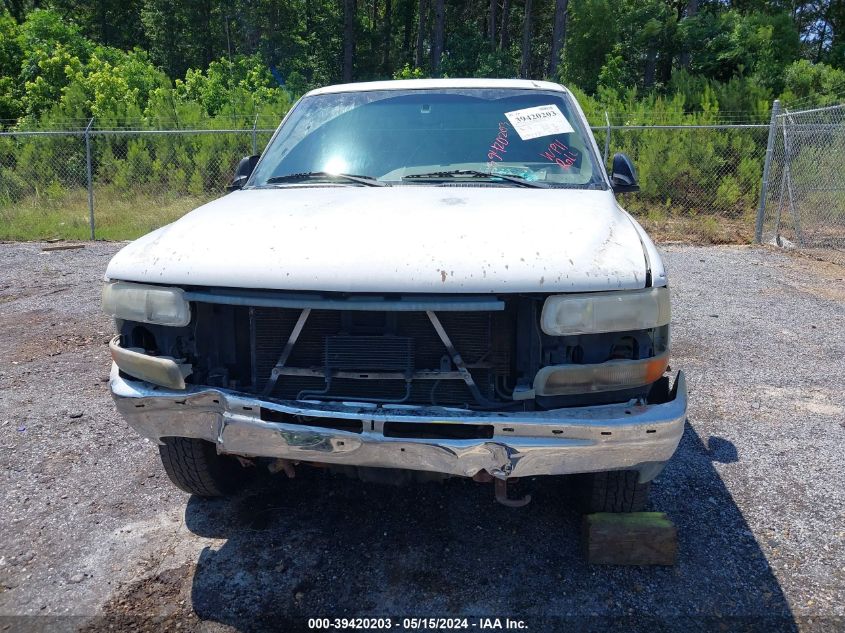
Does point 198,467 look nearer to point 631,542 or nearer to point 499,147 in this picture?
point 631,542

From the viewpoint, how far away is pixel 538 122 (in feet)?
12.0

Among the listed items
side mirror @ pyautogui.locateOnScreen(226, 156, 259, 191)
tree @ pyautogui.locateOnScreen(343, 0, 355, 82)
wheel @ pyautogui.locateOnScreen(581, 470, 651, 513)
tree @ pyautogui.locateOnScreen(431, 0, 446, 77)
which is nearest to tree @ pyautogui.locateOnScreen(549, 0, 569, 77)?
tree @ pyautogui.locateOnScreen(431, 0, 446, 77)

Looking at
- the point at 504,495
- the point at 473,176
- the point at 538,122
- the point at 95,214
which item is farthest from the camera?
the point at 95,214

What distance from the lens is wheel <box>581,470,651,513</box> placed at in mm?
2656

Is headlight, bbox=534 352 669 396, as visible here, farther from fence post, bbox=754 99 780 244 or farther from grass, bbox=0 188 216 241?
grass, bbox=0 188 216 241

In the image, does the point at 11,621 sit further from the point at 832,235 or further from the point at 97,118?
the point at 97,118

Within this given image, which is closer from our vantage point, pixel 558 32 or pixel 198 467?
pixel 198 467

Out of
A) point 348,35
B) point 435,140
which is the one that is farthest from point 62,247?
point 348,35

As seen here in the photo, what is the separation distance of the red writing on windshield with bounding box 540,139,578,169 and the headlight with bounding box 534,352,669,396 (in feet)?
4.85

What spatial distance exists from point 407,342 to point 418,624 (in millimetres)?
991

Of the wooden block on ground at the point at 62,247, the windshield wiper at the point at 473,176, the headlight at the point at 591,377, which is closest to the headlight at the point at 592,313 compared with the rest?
the headlight at the point at 591,377

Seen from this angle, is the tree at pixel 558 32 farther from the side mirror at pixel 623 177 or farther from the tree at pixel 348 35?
the side mirror at pixel 623 177

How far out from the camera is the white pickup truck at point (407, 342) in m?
2.22

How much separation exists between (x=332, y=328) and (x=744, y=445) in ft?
8.37
